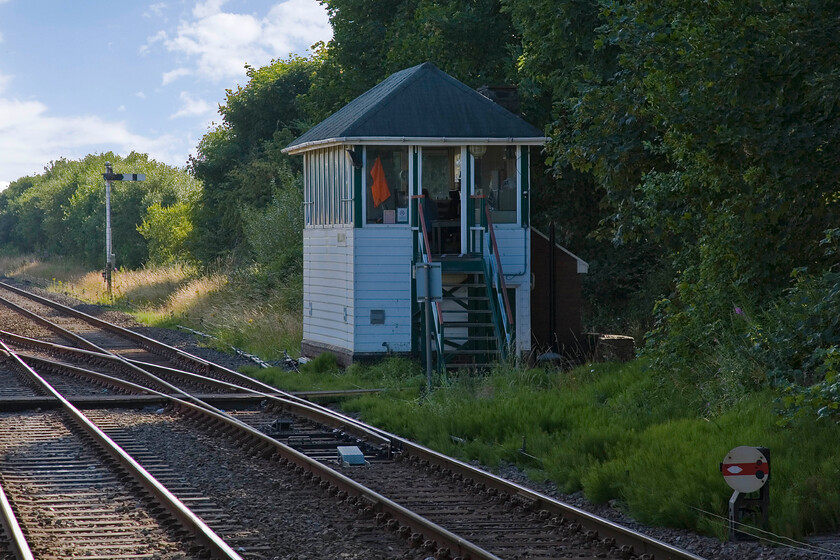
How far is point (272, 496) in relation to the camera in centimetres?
946

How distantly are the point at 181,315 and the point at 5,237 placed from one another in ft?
226

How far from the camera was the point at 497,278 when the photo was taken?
18969 millimetres

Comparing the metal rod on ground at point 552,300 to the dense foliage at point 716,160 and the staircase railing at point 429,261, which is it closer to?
the staircase railing at point 429,261

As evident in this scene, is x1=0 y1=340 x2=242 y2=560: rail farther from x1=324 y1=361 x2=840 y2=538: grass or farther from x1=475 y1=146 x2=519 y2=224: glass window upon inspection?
x1=475 y1=146 x2=519 y2=224: glass window

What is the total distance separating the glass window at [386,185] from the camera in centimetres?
1884

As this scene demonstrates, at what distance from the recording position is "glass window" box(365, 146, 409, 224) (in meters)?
18.8

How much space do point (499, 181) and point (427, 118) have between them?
1.69 metres

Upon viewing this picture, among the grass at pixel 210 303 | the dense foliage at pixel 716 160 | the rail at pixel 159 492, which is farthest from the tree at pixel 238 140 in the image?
the rail at pixel 159 492

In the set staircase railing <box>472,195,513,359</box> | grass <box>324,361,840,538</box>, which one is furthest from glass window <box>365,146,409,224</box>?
grass <box>324,361,840,538</box>

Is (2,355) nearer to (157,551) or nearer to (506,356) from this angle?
(506,356)

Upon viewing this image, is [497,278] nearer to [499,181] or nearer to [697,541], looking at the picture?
[499,181]

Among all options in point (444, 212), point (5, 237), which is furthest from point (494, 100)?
point (5, 237)

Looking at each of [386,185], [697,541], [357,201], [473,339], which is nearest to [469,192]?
[386,185]

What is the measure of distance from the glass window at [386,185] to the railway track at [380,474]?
3694mm
